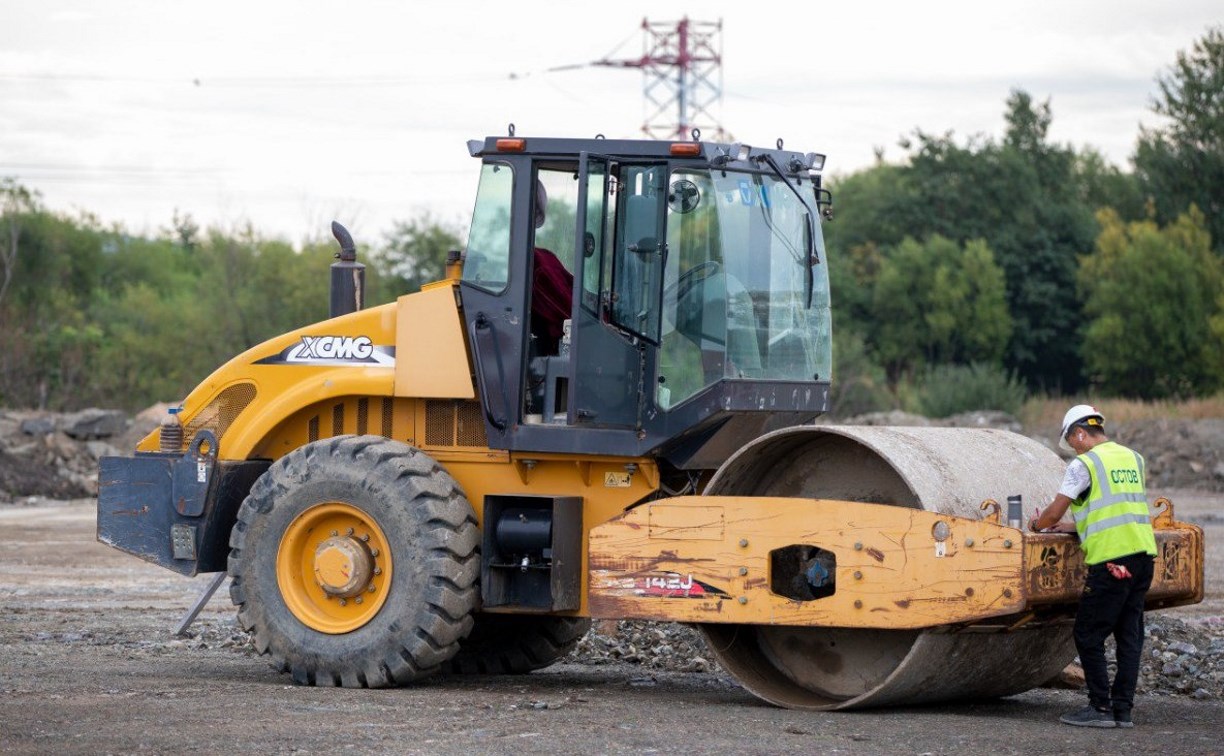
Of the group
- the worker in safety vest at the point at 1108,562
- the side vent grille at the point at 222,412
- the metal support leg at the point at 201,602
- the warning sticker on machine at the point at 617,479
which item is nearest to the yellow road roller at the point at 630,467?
the warning sticker on machine at the point at 617,479

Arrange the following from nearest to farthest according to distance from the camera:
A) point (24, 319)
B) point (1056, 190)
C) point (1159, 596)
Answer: point (1159, 596) → point (24, 319) → point (1056, 190)

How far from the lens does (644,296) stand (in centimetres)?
850

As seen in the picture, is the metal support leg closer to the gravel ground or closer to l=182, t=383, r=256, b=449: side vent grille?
the gravel ground

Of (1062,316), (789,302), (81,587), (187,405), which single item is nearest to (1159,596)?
(789,302)

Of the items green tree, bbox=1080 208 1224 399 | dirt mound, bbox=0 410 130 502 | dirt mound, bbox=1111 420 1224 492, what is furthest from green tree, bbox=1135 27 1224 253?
dirt mound, bbox=0 410 130 502

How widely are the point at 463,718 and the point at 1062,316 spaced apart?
40.1m

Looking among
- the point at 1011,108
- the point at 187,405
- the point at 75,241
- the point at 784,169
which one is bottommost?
the point at 187,405

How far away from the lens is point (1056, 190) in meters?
50.6

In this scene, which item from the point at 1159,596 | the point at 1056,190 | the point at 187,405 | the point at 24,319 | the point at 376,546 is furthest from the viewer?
the point at 1056,190

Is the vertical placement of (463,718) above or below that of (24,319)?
below

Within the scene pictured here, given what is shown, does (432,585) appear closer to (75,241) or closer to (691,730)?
(691,730)

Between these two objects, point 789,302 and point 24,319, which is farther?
point 24,319

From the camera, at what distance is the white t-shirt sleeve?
7762 millimetres

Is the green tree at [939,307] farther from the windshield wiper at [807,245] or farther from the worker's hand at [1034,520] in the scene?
the worker's hand at [1034,520]
